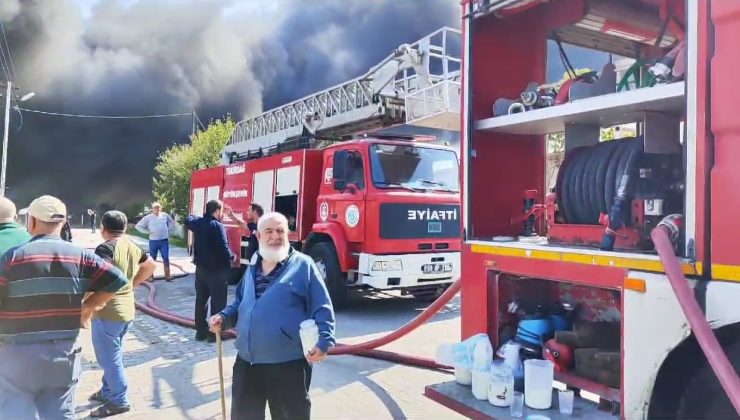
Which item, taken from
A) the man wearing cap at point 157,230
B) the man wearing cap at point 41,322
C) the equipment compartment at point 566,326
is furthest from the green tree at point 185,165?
the equipment compartment at point 566,326

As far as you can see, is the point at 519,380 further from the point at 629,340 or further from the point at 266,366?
the point at 266,366

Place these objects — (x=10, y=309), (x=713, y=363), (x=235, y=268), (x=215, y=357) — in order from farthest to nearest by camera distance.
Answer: (x=235, y=268) → (x=215, y=357) → (x=10, y=309) → (x=713, y=363)

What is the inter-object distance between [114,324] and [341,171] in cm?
417

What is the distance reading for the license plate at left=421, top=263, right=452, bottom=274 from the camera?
25.1 ft

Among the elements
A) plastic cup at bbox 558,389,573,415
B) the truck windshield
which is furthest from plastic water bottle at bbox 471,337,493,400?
the truck windshield

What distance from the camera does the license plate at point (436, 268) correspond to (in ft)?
25.1

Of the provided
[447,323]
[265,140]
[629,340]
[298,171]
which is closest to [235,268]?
[298,171]

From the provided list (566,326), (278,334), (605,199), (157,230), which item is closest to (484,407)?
(566,326)

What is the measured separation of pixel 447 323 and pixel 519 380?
168 inches

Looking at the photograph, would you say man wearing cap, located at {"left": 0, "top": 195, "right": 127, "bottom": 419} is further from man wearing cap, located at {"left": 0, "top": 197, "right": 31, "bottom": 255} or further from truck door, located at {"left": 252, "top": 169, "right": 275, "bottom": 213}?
truck door, located at {"left": 252, "top": 169, "right": 275, "bottom": 213}

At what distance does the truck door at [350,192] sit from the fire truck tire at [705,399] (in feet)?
17.7

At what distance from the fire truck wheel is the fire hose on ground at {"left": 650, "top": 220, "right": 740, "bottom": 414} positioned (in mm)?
5762

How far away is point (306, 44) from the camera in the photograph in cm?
4016

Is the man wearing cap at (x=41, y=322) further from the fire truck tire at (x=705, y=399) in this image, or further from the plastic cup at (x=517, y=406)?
the fire truck tire at (x=705, y=399)
